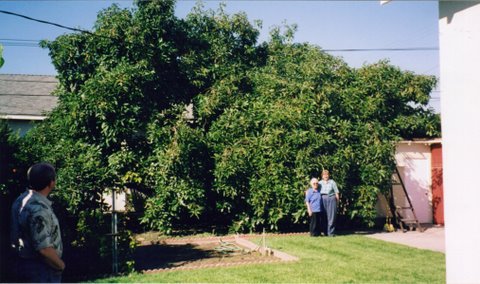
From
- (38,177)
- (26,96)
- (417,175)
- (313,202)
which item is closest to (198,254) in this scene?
(313,202)

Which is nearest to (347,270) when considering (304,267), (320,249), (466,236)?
(304,267)

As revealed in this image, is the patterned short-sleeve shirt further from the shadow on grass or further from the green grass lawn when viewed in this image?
the shadow on grass

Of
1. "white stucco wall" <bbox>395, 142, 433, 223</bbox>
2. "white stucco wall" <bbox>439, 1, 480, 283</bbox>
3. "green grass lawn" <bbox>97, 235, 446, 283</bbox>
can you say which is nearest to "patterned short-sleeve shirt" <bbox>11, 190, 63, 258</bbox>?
"green grass lawn" <bbox>97, 235, 446, 283</bbox>

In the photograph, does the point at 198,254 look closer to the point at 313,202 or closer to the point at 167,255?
the point at 167,255

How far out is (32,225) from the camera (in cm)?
336

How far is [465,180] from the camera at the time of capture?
158 inches

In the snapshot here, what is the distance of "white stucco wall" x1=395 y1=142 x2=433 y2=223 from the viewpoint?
1437cm

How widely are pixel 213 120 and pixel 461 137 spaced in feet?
32.2

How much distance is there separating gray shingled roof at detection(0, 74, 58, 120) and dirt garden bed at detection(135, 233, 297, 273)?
974 centimetres

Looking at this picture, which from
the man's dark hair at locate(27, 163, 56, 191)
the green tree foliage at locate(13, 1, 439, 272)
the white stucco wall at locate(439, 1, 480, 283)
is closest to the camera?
the man's dark hair at locate(27, 163, 56, 191)

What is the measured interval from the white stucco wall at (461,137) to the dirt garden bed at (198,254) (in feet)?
15.2

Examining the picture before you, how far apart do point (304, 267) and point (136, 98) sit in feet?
23.4

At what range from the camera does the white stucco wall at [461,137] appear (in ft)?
13.0

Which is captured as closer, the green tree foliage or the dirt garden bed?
the dirt garden bed
